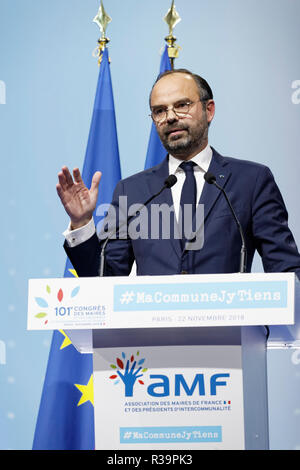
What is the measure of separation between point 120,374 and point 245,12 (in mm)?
2765

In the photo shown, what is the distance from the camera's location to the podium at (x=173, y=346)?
1447 mm

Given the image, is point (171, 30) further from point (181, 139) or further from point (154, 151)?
point (181, 139)

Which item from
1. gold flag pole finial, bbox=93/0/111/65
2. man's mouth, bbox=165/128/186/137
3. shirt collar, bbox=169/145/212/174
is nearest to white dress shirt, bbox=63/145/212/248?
shirt collar, bbox=169/145/212/174

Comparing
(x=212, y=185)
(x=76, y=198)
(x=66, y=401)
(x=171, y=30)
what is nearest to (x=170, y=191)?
(x=212, y=185)

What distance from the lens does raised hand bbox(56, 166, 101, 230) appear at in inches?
80.4

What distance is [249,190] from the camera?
7.54 feet

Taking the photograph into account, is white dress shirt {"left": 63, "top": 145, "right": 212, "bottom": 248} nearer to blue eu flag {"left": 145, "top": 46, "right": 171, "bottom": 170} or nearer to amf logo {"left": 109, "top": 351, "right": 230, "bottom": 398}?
amf logo {"left": 109, "top": 351, "right": 230, "bottom": 398}

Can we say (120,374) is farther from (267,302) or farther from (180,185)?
(180,185)

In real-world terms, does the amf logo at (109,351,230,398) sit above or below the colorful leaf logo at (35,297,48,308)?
below

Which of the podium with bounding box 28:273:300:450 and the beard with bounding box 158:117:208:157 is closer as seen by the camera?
the podium with bounding box 28:273:300:450

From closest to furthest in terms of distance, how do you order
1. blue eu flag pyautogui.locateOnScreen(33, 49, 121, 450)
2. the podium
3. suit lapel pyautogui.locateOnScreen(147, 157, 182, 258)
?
the podium, suit lapel pyautogui.locateOnScreen(147, 157, 182, 258), blue eu flag pyautogui.locateOnScreen(33, 49, 121, 450)

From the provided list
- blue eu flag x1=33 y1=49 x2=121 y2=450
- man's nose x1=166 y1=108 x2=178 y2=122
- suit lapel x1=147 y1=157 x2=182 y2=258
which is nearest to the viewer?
suit lapel x1=147 y1=157 x2=182 y2=258

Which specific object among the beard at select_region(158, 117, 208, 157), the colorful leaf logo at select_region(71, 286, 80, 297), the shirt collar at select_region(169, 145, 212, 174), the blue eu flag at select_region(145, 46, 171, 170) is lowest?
the colorful leaf logo at select_region(71, 286, 80, 297)

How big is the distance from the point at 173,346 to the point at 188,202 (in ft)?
2.52
